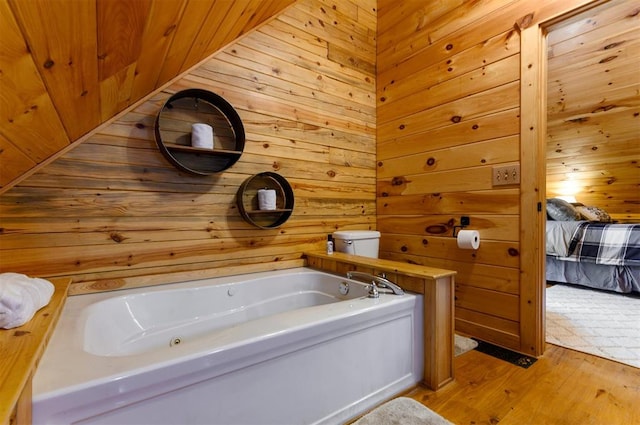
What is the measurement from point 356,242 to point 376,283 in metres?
0.75

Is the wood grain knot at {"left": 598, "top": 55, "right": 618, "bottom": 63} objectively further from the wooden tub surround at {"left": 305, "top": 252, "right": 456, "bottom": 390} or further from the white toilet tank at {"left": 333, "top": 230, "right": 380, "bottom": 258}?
the wooden tub surround at {"left": 305, "top": 252, "right": 456, "bottom": 390}

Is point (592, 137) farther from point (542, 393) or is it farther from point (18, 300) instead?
point (18, 300)

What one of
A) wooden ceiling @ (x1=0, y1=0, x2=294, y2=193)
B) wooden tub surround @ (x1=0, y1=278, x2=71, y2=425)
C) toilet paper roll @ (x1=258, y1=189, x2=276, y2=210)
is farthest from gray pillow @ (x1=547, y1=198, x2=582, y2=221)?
wooden tub surround @ (x1=0, y1=278, x2=71, y2=425)

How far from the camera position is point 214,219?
80.0 inches

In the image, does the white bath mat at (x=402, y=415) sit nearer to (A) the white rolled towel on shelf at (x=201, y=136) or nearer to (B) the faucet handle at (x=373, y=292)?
(B) the faucet handle at (x=373, y=292)

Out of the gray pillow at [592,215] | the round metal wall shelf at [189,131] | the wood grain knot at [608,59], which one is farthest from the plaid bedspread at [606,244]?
the round metal wall shelf at [189,131]

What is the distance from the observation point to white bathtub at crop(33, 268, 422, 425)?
0.83 m

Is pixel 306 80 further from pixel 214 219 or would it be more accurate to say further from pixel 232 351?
pixel 232 351

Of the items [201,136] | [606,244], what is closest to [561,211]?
[606,244]

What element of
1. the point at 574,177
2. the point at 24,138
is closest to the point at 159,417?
the point at 24,138

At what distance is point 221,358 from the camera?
0.97 metres

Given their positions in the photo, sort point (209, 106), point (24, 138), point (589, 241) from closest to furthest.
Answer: point (24, 138) < point (209, 106) < point (589, 241)

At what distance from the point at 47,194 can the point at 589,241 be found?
455cm

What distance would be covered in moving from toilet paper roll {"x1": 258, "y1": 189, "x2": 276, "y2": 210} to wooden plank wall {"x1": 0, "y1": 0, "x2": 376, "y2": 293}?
0.60ft
